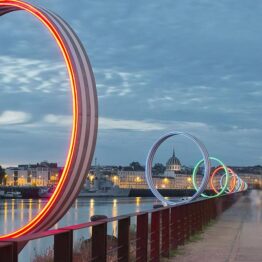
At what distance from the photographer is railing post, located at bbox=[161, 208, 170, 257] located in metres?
13.3

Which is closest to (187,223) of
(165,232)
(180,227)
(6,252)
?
(180,227)

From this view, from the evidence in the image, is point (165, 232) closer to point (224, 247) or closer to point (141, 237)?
point (224, 247)

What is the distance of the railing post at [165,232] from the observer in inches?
525

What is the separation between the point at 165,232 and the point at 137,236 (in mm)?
2892

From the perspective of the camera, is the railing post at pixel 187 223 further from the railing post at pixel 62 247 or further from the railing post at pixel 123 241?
the railing post at pixel 62 247

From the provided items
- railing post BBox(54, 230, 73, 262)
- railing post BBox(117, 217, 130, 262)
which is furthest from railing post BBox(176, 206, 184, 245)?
→ railing post BBox(54, 230, 73, 262)

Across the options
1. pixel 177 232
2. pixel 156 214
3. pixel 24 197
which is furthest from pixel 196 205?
pixel 24 197

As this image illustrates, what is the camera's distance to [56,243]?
20.7ft

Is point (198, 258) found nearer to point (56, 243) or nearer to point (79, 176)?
point (79, 176)

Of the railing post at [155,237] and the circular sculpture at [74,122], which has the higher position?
the circular sculpture at [74,122]

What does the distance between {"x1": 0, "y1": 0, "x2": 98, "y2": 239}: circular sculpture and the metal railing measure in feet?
2.00

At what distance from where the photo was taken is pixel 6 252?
4.92 meters

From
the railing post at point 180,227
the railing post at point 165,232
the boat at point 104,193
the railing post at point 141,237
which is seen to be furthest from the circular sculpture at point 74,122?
the boat at point 104,193

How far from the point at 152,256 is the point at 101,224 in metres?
4.34
